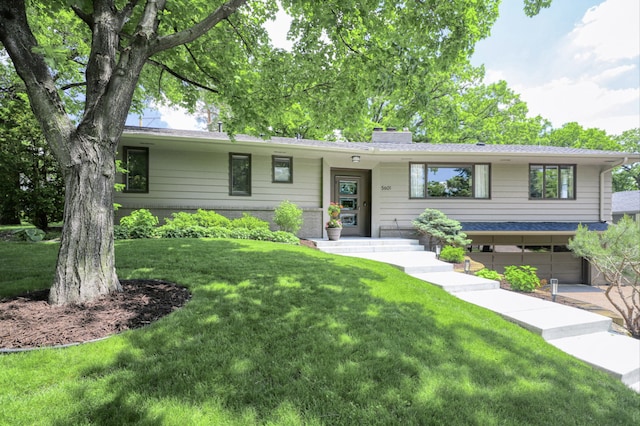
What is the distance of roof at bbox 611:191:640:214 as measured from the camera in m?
20.3

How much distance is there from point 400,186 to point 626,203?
72.9ft

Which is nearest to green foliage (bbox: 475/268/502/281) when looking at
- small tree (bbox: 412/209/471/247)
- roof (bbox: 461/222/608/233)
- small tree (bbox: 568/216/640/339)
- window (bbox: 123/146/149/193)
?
small tree (bbox: 568/216/640/339)

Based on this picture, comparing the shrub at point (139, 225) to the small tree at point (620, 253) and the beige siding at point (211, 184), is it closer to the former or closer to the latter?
the beige siding at point (211, 184)

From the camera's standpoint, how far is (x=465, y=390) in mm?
2262

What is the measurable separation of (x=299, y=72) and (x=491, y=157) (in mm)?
7701

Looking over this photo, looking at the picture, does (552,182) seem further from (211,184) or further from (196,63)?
(196,63)

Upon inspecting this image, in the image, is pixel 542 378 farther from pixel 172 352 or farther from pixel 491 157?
pixel 491 157

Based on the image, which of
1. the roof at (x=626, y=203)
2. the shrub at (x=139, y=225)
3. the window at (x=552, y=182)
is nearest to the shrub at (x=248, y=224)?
the shrub at (x=139, y=225)

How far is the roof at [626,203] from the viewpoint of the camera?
20.3m

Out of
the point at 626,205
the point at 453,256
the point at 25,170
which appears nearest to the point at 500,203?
the point at 453,256

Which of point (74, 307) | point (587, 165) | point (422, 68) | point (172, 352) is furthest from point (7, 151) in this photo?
point (587, 165)

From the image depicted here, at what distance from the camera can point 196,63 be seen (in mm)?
5699

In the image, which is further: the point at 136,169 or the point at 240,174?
the point at 240,174

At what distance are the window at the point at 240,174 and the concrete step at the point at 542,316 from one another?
721 centimetres
